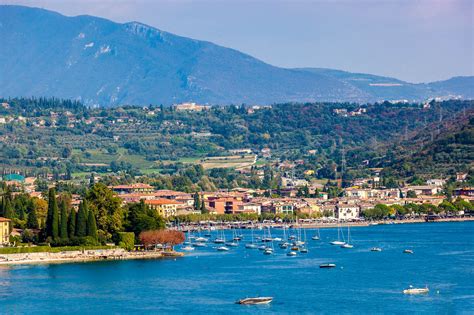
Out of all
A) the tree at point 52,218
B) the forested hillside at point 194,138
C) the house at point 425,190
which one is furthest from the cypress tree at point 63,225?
the forested hillside at point 194,138

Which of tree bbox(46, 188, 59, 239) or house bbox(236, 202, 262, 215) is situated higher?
house bbox(236, 202, 262, 215)

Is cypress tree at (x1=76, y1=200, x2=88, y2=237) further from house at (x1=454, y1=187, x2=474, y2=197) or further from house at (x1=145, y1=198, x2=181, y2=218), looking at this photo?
house at (x1=454, y1=187, x2=474, y2=197)

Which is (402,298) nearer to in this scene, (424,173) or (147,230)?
(147,230)

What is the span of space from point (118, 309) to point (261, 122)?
151 meters

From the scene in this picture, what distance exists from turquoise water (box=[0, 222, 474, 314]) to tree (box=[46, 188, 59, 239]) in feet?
9.56

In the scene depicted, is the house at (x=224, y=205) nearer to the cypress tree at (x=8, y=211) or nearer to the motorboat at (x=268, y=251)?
the motorboat at (x=268, y=251)

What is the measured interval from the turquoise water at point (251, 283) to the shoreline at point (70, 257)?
1.40 m

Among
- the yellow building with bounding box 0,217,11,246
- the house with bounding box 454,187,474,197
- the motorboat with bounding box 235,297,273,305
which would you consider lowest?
the motorboat with bounding box 235,297,273,305

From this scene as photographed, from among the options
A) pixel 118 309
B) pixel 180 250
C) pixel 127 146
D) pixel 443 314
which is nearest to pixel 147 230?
pixel 180 250

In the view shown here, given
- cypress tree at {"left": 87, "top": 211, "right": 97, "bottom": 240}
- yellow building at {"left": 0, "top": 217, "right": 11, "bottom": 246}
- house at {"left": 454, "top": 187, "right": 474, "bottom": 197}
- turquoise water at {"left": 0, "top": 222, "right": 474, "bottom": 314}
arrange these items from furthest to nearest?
house at {"left": 454, "top": 187, "right": 474, "bottom": 197}
yellow building at {"left": 0, "top": 217, "right": 11, "bottom": 246}
cypress tree at {"left": 87, "top": 211, "right": 97, "bottom": 240}
turquoise water at {"left": 0, "top": 222, "right": 474, "bottom": 314}

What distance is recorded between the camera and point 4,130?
165 metres

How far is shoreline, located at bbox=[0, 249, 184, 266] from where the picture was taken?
5816 cm

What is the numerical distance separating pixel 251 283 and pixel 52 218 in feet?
41.8

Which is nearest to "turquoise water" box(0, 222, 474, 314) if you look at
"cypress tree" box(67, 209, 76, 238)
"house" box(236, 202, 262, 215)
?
"cypress tree" box(67, 209, 76, 238)
